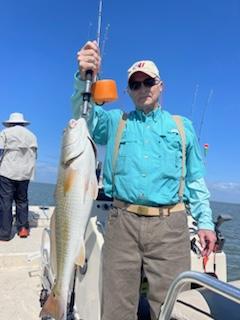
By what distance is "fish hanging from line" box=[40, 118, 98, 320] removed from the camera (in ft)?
8.40

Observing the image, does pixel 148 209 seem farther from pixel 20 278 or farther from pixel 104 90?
pixel 20 278

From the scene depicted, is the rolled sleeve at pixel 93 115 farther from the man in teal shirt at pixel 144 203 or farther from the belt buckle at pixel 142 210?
the belt buckle at pixel 142 210

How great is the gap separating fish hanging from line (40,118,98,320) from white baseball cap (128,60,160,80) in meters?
0.68

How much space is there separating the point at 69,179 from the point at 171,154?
827 millimetres

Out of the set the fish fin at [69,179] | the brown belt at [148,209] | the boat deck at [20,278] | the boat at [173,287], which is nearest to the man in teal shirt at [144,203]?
the brown belt at [148,209]

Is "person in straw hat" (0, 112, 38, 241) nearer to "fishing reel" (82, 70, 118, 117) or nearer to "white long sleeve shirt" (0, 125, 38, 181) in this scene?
"white long sleeve shirt" (0, 125, 38, 181)

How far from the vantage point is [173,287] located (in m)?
2.23

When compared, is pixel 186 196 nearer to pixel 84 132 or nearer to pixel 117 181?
pixel 117 181

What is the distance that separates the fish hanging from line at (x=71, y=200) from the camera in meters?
2.56

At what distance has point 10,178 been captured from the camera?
23.6ft

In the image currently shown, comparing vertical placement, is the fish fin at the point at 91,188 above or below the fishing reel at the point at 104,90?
below

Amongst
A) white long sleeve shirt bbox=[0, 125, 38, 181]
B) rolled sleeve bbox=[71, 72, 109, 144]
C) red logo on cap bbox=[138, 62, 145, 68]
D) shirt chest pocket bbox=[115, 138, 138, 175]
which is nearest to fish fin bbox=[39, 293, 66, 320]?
shirt chest pocket bbox=[115, 138, 138, 175]

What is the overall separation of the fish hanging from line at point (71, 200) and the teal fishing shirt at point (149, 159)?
40 centimetres

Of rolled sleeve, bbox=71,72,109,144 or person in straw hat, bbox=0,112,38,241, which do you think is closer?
rolled sleeve, bbox=71,72,109,144
